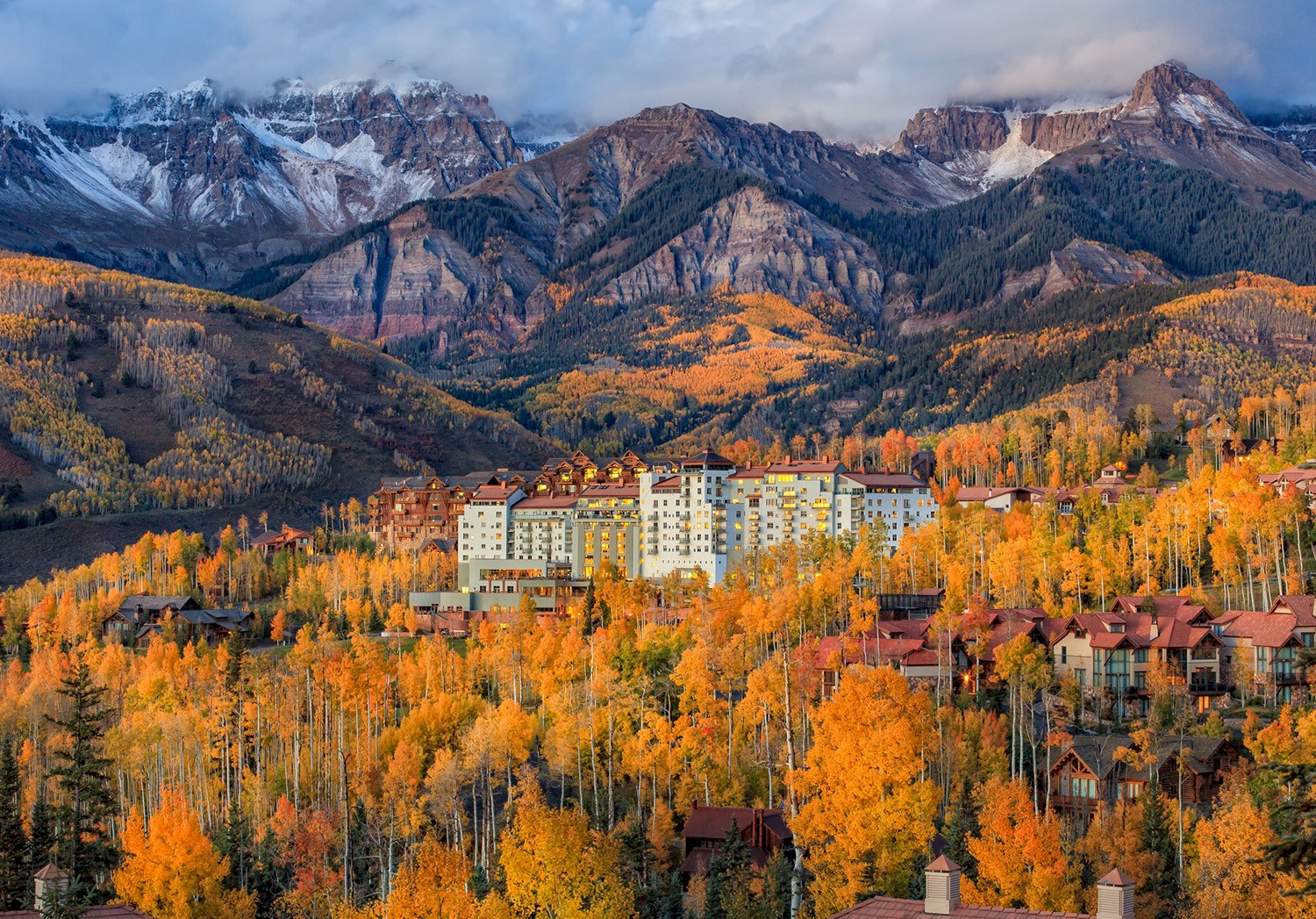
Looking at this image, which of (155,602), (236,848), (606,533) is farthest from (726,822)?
(155,602)

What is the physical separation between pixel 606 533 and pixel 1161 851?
364 ft

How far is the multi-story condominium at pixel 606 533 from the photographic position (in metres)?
188

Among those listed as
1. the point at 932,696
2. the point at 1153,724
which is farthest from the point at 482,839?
the point at 1153,724

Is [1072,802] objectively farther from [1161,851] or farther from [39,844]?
[39,844]

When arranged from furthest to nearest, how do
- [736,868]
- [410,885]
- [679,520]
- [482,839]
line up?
[679,520]
[482,839]
[736,868]
[410,885]

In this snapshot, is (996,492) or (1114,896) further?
(996,492)

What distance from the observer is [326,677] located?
122500 mm

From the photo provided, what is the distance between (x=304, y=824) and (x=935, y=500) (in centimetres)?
9883

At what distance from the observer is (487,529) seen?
646 feet

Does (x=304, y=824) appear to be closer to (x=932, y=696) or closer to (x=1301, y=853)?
(x=932, y=696)

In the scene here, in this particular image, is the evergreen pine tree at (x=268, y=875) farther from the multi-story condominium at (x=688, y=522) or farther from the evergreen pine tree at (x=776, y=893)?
the multi-story condominium at (x=688, y=522)

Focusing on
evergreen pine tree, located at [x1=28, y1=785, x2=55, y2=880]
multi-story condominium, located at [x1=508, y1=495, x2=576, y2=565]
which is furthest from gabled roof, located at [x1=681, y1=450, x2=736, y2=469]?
evergreen pine tree, located at [x1=28, y1=785, x2=55, y2=880]

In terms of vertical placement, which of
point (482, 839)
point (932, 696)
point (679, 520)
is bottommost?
point (482, 839)

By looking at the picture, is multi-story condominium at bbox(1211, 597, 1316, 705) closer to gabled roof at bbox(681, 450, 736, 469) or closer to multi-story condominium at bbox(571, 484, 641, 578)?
gabled roof at bbox(681, 450, 736, 469)
